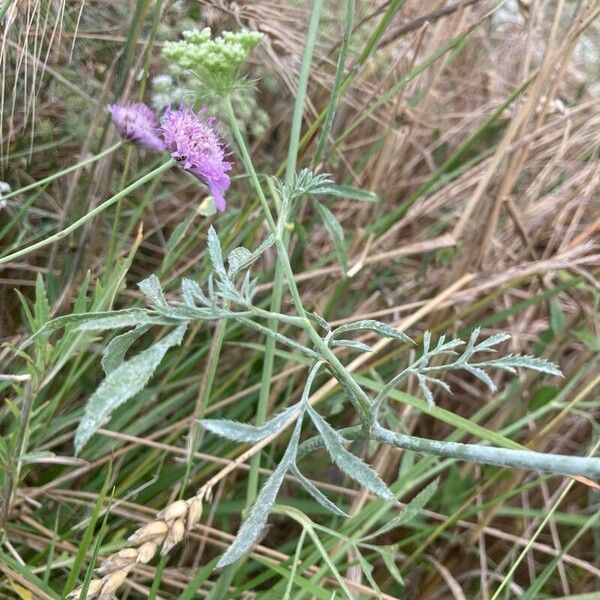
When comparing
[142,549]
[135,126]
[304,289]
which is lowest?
[304,289]

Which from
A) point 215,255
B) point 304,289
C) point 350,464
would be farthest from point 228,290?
point 304,289

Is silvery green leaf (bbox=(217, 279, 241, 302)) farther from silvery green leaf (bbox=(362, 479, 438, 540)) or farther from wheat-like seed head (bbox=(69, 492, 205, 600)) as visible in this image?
silvery green leaf (bbox=(362, 479, 438, 540))

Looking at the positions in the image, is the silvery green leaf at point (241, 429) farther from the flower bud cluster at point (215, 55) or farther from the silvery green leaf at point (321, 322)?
the flower bud cluster at point (215, 55)

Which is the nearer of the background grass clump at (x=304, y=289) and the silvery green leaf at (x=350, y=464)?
the silvery green leaf at (x=350, y=464)

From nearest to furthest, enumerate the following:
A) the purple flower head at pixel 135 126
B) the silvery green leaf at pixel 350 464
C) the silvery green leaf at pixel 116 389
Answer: the silvery green leaf at pixel 116 389
the silvery green leaf at pixel 350 464
the purple flower head at pixel 135 126

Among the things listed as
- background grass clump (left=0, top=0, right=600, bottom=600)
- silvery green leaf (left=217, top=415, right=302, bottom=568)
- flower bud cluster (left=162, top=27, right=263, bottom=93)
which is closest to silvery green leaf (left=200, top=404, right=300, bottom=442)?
silvery green leaf (left=217, top=415, right=302, bottom=568)

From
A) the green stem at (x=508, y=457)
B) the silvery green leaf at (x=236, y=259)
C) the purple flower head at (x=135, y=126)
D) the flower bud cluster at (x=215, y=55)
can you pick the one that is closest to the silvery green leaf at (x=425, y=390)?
the green stem at (x=508, y=457)

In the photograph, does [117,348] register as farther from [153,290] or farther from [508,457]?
[508,457]
